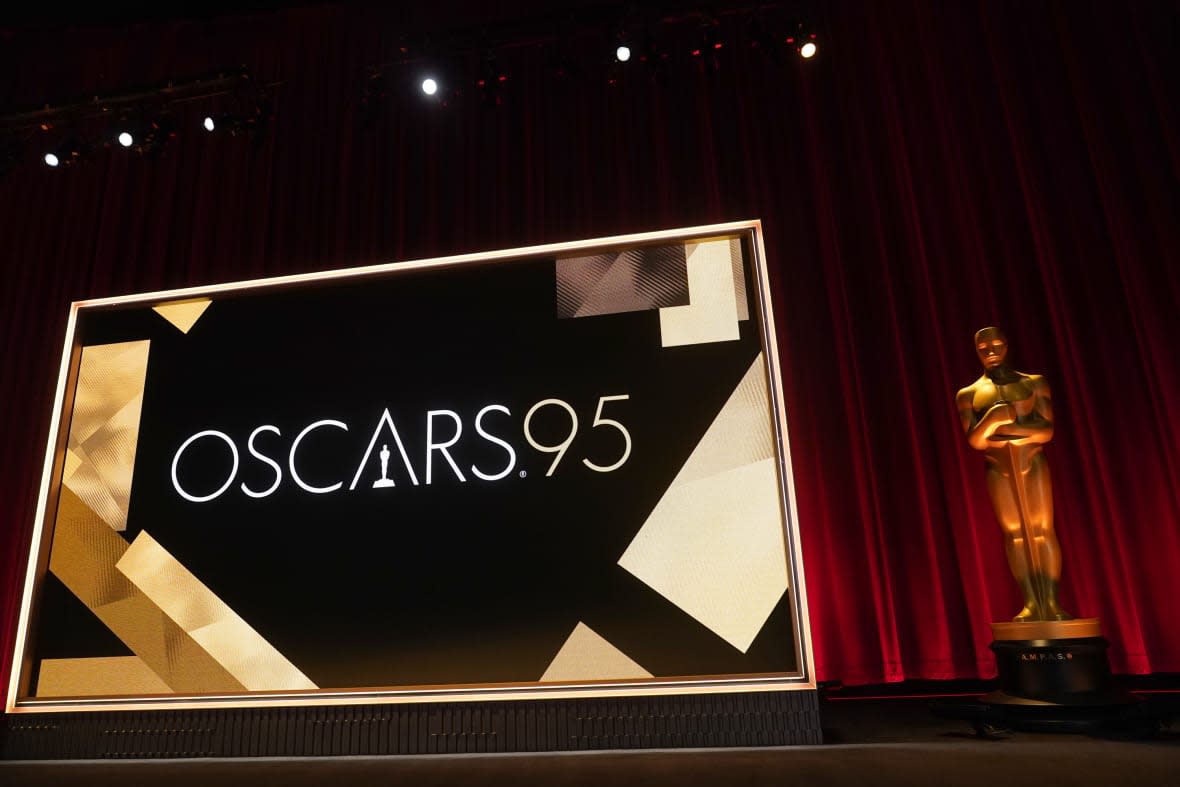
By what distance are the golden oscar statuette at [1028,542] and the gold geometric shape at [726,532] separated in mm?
764

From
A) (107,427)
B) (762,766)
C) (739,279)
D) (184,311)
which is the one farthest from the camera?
(184,311)

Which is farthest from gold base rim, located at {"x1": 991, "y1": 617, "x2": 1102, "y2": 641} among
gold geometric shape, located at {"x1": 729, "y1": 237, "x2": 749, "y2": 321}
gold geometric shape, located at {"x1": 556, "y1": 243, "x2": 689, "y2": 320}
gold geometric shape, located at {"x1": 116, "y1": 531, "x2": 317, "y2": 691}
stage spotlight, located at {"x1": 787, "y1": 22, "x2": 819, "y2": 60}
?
stage spotlight, located at {"x1": 787, "y1": 22, "x2": 819, "y2": 60}

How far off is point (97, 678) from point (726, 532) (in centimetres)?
200

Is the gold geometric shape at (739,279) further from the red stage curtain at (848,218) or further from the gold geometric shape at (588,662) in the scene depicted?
the gold geometric shape at (588,662)

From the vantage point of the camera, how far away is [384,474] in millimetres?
2352

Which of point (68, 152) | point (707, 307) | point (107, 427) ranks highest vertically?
point (68, 152)

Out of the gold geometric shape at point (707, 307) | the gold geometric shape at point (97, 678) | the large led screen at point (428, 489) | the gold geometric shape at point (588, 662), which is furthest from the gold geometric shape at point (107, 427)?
the gold geometric shape at point (707, 307)

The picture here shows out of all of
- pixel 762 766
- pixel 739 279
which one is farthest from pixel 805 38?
pixel 762 766

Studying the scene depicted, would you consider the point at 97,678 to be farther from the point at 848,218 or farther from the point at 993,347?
the point at 848,218

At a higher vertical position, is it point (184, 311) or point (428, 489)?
point (184, 311)

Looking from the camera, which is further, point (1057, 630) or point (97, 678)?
point (97, 678)

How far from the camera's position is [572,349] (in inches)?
93.9

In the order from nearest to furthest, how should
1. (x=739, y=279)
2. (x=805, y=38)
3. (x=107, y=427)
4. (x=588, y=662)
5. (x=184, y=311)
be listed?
1. (x=588, y=662)
2. (x=739, y=279)
3. (x=107, y=427)
4. (x=184, y=311)
5. (x=805, y=38)

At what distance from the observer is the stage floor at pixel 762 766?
161 cm
